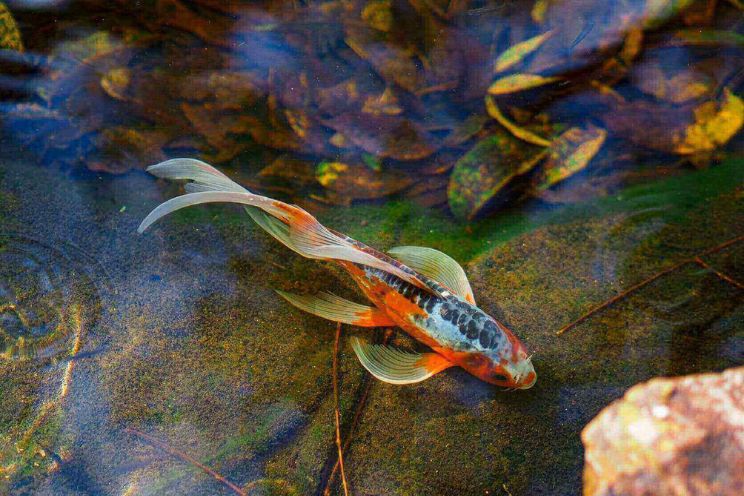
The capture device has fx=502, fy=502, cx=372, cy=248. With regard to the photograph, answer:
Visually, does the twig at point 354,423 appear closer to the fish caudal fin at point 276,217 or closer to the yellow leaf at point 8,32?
the fish caudal fin at point 276,217

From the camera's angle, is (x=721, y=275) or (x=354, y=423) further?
(x=721, y=275)

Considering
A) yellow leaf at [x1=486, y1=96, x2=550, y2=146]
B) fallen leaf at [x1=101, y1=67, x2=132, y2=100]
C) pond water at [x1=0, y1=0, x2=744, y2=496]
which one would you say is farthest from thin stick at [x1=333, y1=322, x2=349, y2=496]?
fallen leaf at [x1=101, y1=67, x2=132, y2=100]

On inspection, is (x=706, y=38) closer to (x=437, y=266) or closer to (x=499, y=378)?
(x=437, y=266)

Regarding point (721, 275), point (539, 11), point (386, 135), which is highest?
point (539, 11)

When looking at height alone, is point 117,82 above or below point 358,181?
above

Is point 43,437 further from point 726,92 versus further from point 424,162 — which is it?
point 726,92

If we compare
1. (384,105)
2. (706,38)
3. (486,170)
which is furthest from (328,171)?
(706,38)

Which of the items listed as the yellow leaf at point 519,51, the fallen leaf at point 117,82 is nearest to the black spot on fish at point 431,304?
the yellow leaf at point 519,51
